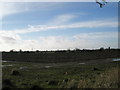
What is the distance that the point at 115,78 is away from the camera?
2006 cm

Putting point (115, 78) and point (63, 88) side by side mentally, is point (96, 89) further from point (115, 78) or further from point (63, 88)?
point (115, 78)

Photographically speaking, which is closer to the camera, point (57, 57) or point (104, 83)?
point (104, 83)

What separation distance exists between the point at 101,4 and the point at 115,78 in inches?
242

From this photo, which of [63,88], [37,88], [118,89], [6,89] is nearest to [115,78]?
[118,89]

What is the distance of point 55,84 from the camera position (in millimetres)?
19734

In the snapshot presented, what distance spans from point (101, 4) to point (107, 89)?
5406mm

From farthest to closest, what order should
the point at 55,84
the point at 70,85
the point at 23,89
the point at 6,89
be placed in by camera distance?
the point at 55,84
the point at 70,85
the point at 23,89
the point at 6,89

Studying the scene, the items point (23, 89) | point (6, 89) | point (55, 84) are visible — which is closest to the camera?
point (6, 89)

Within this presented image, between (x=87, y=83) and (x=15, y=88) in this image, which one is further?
(x=87, y=83)

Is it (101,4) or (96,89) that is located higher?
(101,4)

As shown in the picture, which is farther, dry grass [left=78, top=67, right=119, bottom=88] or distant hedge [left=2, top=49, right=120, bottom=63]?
distant hedge [left=2, top=49, right=120, bottom=63]

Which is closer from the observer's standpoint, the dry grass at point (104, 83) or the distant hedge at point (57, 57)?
the dry grass at point (104, 83)

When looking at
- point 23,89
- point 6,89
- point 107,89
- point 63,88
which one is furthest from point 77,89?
point 6,89

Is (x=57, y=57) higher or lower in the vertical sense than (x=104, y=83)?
higher
